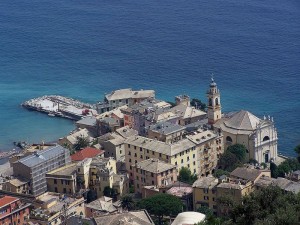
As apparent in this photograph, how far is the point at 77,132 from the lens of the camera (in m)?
82.6

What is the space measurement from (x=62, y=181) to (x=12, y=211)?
700 cm

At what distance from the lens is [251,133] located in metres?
74.6

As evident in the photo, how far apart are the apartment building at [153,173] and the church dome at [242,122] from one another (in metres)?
11.6

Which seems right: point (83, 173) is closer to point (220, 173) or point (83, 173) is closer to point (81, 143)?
point (81, 143)

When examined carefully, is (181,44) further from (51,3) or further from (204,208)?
(204,208)

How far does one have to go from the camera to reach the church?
7450cm

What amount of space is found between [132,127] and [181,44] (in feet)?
196

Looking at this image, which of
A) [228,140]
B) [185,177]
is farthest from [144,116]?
[185,177]

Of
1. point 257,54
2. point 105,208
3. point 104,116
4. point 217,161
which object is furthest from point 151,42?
point 105,208

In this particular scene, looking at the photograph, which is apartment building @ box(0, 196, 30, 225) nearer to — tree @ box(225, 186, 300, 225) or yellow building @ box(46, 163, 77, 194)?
yellow building @ box(46, 163, 77, 194)

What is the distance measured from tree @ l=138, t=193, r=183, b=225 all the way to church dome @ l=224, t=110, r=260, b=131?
59.0 ft

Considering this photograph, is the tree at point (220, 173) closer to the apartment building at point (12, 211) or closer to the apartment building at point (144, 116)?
the apartment building at point (144, 116)

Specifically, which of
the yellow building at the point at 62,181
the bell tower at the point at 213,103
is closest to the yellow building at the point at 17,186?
the yellow building at the point at 62,181

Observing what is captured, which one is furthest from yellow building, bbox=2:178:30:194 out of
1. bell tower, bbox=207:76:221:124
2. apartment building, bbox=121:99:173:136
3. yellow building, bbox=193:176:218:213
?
bell tower, bbox=207:76:221:124
